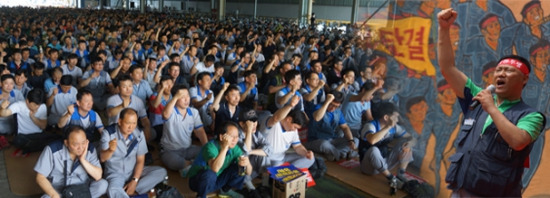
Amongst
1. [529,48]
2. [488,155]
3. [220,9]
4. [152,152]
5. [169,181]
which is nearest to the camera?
[488,155]

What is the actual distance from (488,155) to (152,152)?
3833mm

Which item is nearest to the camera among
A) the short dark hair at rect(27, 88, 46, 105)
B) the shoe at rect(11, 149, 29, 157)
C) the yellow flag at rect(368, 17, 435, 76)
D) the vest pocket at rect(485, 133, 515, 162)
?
the vest pocket at rect(485, 133, 515, 162)

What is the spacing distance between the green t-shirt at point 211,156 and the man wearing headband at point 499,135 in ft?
6.60

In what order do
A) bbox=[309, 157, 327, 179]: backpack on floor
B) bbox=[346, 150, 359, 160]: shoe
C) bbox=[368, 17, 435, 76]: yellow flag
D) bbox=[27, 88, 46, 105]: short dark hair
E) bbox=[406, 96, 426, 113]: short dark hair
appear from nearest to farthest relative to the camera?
bbox=[368, 17, 435, 76]: yellow flag → bbox=[406, 96, 426, 113]: short dark hair → bbox=[309, 157, 327, 179]: backpack on floor → bbox=[27, 88, 46, 105]: short dark hair → bbox=[346, 150, 359, 160]: shoe

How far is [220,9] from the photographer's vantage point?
69.8 ft

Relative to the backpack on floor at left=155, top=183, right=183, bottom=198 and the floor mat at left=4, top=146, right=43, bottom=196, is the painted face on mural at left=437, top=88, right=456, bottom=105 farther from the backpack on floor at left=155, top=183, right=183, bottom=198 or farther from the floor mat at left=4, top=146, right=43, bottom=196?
the floor mat at left=4, top=146, right=43, bottom=196

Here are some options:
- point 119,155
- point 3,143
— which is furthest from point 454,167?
point 3,143

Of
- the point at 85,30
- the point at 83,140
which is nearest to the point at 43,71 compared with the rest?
the point at 83,140

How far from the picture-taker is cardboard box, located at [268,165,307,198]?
3.59 m

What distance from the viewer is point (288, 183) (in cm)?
356

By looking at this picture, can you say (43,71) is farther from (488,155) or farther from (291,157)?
(488,155)

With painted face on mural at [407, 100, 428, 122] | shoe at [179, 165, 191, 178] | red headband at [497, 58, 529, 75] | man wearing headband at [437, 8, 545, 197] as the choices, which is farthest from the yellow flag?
shoe at [179, 165, 191, 178]

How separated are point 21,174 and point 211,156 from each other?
2.01m

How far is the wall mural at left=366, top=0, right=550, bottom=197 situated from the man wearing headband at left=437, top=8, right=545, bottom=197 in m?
1.37
